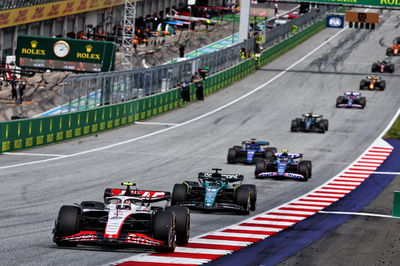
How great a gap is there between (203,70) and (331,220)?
39.1 meters

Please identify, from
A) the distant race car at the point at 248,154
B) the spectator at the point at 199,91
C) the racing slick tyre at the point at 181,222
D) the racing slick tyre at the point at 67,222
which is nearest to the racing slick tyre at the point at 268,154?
the distant race car at the point at 248,154

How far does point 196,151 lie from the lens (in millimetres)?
39594

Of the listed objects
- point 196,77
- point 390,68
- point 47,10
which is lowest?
point 196,77

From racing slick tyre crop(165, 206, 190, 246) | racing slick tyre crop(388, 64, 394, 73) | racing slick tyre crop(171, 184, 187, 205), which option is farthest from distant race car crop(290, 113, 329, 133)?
racing slick tyre crop(165, 206, 190, 246)

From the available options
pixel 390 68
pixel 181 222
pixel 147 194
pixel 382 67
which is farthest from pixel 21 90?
pixel 181 222

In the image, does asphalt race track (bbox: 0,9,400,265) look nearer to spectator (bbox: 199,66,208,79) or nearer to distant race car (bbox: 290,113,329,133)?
distant race car (bbox: 290,113,329,133)

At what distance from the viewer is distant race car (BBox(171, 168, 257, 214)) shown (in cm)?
2267

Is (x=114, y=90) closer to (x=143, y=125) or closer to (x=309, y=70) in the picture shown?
(x=143, y=125)

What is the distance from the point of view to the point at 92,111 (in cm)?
4428

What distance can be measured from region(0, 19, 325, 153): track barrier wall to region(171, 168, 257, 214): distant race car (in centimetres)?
1493

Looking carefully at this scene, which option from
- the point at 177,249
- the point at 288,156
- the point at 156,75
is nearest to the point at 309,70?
the point at 156,75

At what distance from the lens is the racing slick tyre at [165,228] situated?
54.4ft

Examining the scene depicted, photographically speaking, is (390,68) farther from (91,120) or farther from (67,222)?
(67,222)

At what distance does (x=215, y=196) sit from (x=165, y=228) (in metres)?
6.44
